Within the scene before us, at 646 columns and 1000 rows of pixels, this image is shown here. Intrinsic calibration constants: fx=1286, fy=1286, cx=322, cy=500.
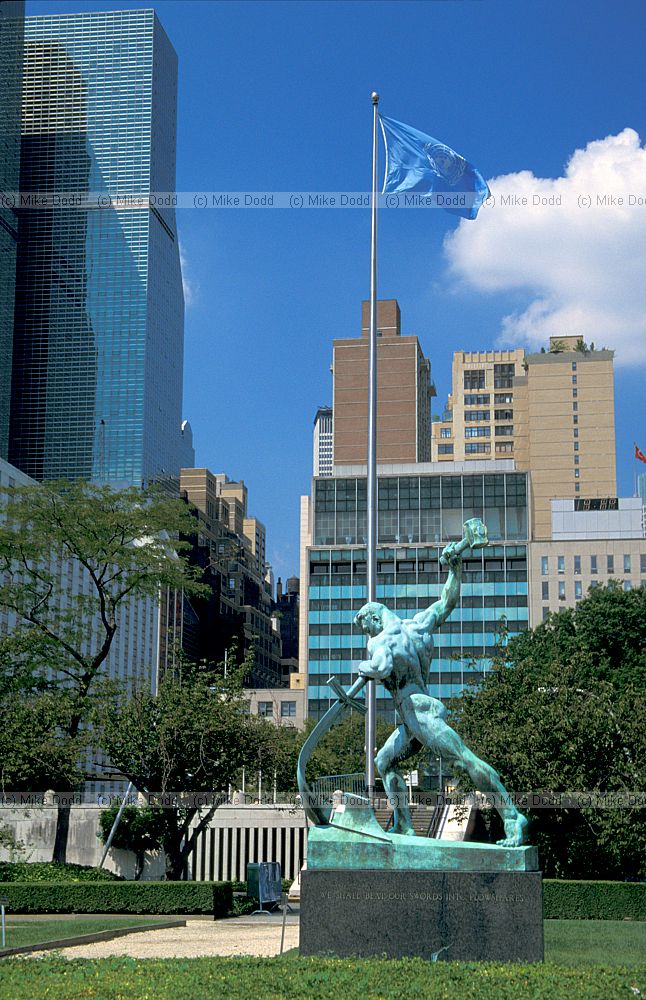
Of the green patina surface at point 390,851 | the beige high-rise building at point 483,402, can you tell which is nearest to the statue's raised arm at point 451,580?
the green patina surface at point 390,851

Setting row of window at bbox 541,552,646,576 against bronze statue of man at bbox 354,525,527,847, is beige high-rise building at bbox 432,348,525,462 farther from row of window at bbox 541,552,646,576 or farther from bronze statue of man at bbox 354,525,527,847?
bronze statue of man at bbox 354,525,527,847

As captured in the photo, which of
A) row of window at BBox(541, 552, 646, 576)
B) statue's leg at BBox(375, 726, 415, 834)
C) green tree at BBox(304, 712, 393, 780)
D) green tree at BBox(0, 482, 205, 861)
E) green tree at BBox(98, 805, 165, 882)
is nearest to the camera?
statue's leg at BBox(375, 726, 415, 834)

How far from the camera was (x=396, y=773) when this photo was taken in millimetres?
17312

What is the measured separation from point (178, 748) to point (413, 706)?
1957cm

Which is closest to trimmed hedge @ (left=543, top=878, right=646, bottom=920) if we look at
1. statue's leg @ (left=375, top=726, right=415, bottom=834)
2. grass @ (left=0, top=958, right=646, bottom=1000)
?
statue's leg @ (left=375, top=726, right=415, bottom=834)

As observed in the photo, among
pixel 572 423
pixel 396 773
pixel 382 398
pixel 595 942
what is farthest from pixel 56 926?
pixel 572 423

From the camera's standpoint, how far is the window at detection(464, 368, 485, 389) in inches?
5792

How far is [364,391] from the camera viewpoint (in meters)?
127

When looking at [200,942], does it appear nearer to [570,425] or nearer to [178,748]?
[178,748]

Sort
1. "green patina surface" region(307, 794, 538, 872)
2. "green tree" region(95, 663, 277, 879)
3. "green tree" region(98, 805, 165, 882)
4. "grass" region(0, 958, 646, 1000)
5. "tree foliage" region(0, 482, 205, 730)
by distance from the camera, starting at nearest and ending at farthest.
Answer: "grass" region(0, 958, 646, 1000) → "green patina surface" region(307, 794, 538, 872) → "green tree" region(95, 663, 277, 879) → "tree foliage" region(0, 482, 205, 730) → "green tree" region(98, 805, 165, 882)

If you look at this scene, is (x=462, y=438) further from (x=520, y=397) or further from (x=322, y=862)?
(x=322, y=862)

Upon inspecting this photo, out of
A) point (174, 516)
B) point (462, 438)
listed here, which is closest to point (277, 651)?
point (462, 438)

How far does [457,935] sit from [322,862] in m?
1.93

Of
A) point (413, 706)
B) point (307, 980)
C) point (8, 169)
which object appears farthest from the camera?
point (8, 169)
